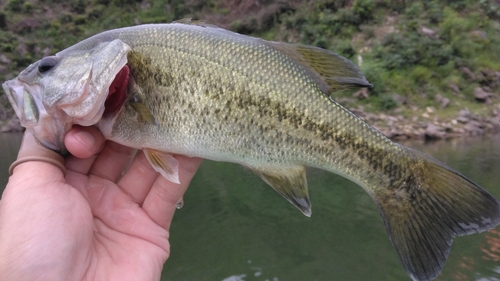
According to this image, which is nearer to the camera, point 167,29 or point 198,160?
point 167,29

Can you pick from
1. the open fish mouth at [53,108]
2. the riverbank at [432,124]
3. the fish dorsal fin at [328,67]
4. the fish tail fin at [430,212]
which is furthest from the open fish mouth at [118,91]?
the riverbank at [432,124]

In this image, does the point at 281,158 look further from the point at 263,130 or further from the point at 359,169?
the point at 359,169

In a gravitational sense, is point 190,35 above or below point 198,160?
above

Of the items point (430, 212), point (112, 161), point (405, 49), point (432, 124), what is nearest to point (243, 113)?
point (112, 161)

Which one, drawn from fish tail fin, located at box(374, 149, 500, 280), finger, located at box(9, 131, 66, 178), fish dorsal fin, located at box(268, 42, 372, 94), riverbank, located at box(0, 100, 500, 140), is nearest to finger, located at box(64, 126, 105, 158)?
finger, located at box(9, 131, 66, 178)

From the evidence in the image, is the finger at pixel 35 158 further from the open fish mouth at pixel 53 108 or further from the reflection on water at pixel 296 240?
the reflection on water at pixel 296 240

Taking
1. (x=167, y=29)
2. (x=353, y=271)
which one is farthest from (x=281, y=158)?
(x=353, y=271)

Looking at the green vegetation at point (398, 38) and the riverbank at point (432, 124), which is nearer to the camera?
the riverbank at point (432, 124)
